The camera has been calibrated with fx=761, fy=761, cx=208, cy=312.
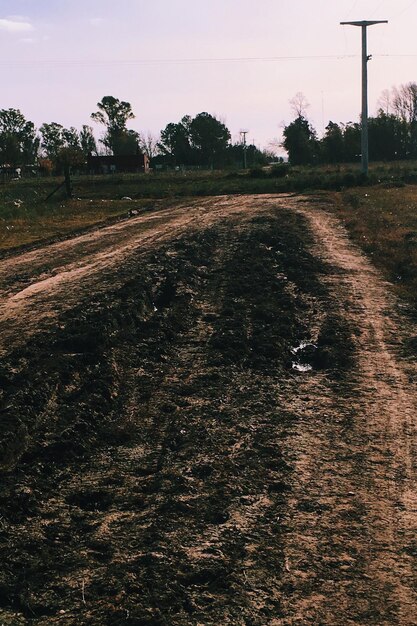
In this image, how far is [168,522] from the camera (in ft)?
16.9

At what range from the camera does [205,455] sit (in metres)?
6.24

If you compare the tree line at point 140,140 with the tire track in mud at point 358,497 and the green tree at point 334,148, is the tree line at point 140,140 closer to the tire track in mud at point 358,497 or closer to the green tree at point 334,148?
the green tree at point 334,148

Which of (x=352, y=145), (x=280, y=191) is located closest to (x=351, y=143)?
(x=352, y=145)

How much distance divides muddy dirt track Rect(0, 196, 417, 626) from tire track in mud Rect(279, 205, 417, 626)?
17mm

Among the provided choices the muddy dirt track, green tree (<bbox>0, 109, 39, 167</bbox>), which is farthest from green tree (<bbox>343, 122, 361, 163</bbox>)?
the muddy dirt track

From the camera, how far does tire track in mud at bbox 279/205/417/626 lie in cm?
431

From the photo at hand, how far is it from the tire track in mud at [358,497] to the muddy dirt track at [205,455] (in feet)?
0.06

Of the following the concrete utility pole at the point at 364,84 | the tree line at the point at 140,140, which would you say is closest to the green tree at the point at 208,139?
the tree line at the point at 140,140

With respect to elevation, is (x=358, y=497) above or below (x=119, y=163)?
below

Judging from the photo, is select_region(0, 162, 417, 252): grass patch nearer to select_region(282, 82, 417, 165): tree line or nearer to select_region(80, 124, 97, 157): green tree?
select_region(282, 82, 417, 165): tree line

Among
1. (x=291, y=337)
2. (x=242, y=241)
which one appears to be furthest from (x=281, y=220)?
(x=291, y=337)

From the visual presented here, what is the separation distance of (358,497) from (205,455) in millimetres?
1348

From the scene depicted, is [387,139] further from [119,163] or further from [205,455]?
[205,455]

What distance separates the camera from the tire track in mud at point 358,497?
14.1 ft
